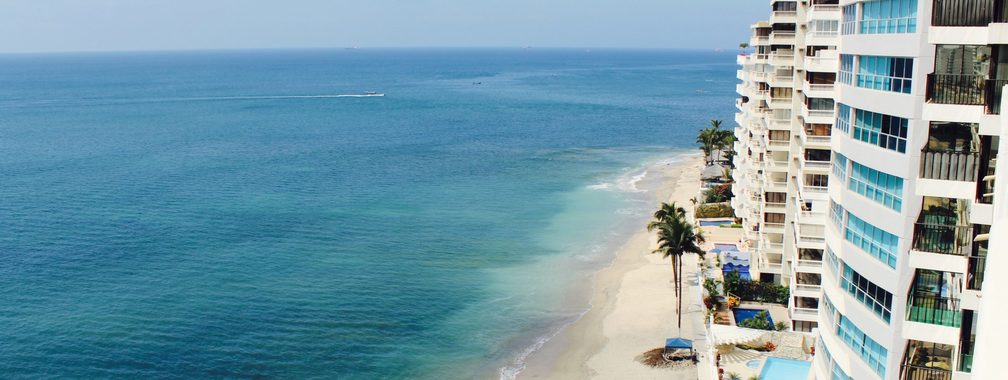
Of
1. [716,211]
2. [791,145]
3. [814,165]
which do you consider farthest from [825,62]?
[716,211]

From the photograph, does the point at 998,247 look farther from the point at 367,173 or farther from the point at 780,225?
the point at 367,173

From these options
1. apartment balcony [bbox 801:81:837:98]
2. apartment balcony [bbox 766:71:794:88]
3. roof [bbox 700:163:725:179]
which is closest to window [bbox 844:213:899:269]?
Result: apartment balcony [bbox 801:81:837:98]

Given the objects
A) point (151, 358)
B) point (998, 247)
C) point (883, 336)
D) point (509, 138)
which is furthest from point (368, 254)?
point (509, 138)

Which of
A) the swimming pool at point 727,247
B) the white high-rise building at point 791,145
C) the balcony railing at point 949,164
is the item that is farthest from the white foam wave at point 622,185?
the balcony railing at point 949,164

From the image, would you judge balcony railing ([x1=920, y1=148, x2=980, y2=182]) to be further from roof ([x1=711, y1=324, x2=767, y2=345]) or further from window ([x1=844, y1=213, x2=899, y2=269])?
roof ([x1=711, y1=324, x2=767, y2=345])

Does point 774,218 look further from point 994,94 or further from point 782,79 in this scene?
point 994,94

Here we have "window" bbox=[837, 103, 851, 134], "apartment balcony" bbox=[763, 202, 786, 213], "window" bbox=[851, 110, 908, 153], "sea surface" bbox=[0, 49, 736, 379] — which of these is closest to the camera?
"window" bbox=[851, 110, 908, 153]
